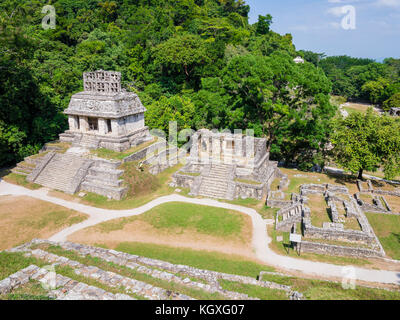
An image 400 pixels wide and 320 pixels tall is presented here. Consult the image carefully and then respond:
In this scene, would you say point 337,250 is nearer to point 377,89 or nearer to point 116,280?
point 116,280

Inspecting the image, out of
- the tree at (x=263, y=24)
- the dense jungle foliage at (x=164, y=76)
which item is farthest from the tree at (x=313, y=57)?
the dense jungle foliage at (x=164, y=76)

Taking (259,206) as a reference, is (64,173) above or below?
above

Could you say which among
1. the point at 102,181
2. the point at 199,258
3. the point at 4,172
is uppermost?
the point at 4,172

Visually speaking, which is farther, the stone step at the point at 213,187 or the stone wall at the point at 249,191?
the stone step at the point at 213,187

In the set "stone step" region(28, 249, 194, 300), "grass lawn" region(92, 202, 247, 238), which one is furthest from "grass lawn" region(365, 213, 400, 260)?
"stone step" region(28, 249, 194, 300)

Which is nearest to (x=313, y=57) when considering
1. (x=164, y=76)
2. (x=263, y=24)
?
(x=263, y=24)

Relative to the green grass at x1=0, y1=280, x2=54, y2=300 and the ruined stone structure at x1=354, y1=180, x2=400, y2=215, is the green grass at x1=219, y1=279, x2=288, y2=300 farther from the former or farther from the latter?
the ruined stone structure at x1=354, y1=180, x2=400, y2=215

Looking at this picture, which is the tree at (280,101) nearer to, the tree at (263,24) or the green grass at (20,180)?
the green grass at (20,180)
